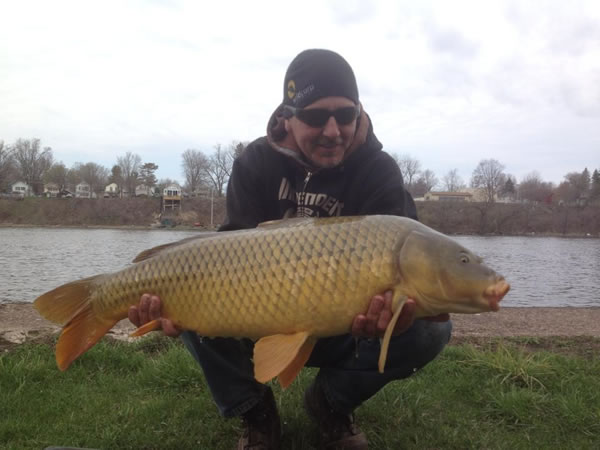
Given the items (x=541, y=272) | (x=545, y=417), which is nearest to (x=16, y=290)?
(x=545, y=417)

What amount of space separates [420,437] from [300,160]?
133 centimetres

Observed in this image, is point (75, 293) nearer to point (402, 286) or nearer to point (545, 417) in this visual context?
point (402, 286)

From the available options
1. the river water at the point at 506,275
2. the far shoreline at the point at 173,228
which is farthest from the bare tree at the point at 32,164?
the river water at the point at 506,275

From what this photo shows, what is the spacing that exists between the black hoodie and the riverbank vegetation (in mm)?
34194

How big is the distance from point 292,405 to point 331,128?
1361mm

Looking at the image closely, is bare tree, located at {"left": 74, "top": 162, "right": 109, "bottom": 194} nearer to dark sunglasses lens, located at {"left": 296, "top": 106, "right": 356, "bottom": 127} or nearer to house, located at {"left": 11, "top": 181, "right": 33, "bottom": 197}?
house, located at {"left": 11, "top": 181, "right": 33, "bottom": 197}

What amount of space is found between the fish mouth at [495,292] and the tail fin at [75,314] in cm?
142

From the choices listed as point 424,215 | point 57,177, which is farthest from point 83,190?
point 424,215

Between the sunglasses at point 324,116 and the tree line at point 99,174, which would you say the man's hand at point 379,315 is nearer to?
the sunglasses at point 324,116

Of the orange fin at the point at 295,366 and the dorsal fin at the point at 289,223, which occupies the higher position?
the dorsal fin at the point at 289,223

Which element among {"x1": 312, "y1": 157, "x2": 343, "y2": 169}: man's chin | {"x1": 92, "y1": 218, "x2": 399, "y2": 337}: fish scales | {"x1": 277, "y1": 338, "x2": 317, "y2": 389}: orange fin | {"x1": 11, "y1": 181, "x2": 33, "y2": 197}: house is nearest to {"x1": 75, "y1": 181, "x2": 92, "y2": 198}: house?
{"x1": 11, "y1": 181, "x2": 33, "y2": 197}: house

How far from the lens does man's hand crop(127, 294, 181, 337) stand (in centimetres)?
189

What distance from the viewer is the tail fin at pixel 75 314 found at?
6.53ft

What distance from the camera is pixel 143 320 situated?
1.95 m
